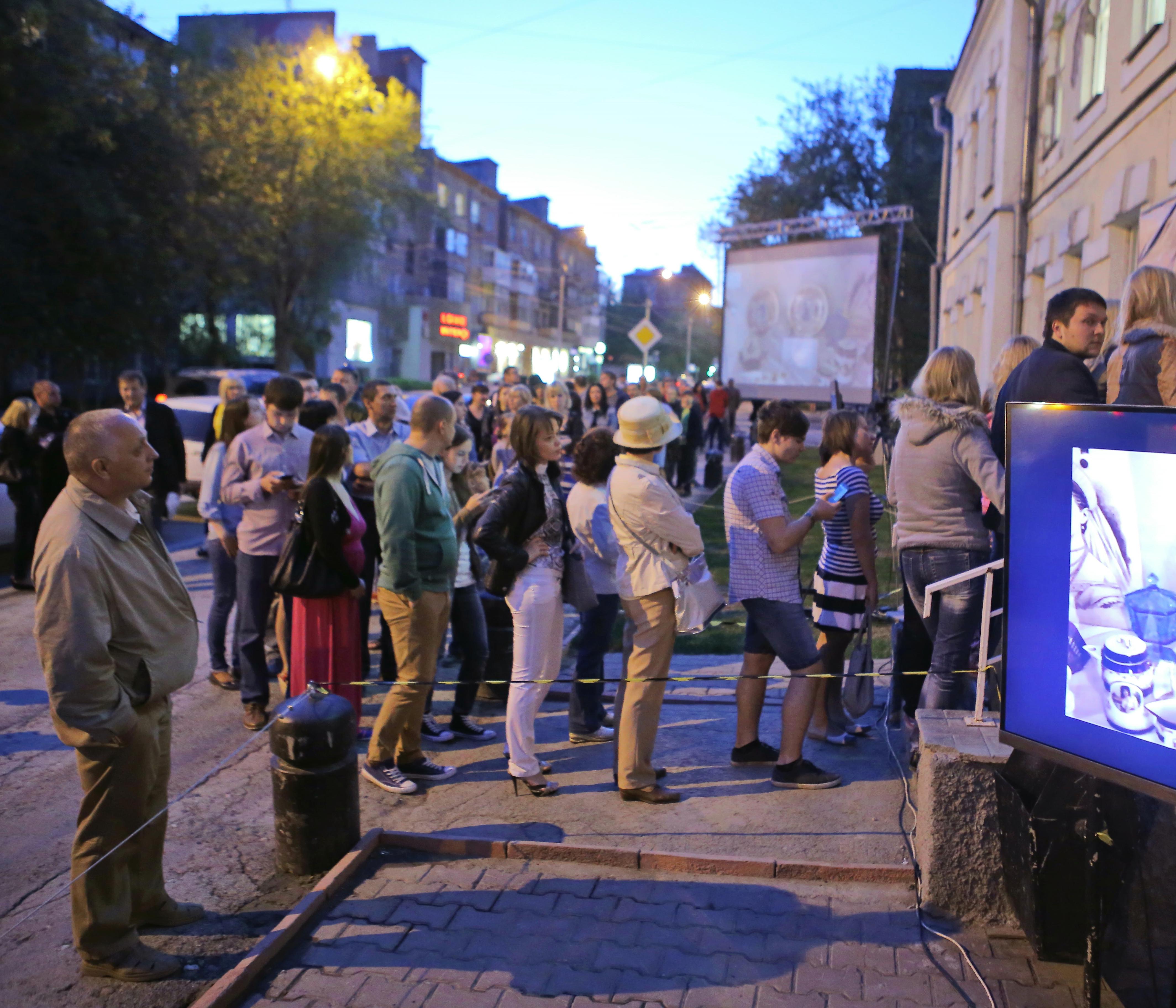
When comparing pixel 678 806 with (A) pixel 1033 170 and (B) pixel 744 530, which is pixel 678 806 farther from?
(A) pixel 1033 170

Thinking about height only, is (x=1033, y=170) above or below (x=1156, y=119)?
above

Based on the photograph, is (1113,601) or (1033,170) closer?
(1113,601)

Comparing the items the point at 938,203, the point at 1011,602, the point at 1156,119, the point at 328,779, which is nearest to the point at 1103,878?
the point at 1011,602

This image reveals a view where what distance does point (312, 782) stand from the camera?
414cm

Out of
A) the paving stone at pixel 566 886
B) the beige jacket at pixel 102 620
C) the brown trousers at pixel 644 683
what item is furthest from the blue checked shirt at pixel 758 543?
the beige jacket at pixel 102 620

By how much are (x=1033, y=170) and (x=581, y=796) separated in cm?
1269

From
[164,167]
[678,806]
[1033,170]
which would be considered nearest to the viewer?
[678,806]

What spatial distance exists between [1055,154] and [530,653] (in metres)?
11.2

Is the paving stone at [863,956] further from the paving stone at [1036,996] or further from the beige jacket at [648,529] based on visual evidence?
the beige jacket at [648,529]

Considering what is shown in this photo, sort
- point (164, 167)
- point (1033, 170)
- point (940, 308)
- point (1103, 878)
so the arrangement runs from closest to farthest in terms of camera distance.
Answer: point (1103, 878)
point (1033, 170)
point (164, 167)
point (940, 308)

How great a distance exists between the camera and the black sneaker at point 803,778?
193 inches

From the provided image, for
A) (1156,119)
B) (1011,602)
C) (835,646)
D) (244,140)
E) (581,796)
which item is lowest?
(581,796)

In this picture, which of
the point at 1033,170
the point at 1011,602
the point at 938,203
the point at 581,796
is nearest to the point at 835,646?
the point at 581,796

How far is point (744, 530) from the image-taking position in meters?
4.91
